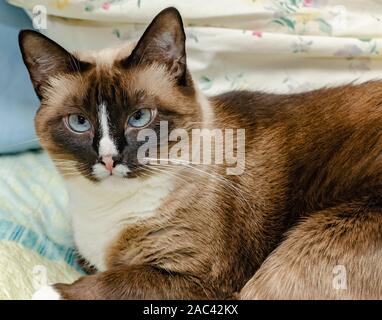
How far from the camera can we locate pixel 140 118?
147 cm

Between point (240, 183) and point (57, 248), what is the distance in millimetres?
559

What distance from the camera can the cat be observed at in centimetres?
143

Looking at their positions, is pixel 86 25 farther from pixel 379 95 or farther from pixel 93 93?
pixel 379 95

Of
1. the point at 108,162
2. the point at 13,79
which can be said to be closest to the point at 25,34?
the point at 108,162

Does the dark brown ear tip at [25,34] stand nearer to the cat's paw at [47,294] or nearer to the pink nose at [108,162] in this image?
the pink nose at [108,162]

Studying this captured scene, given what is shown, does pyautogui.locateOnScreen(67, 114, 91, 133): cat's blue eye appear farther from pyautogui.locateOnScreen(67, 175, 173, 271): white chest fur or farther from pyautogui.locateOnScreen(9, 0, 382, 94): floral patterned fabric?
pyautogui.locateOnScreen(9, 0, 382, 94): floral patterned fabric

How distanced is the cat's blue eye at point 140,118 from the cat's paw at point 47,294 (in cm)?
42

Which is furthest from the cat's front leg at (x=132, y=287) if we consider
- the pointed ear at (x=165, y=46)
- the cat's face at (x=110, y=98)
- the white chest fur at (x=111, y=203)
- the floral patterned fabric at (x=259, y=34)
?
the floral patterned fabric at (x=259, y=34)

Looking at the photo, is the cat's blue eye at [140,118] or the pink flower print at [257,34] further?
the pink flower print at [257,34]

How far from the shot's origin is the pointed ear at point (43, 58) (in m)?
1.47

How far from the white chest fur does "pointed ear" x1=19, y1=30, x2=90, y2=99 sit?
0.87 ft

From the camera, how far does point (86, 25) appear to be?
2.04 metres

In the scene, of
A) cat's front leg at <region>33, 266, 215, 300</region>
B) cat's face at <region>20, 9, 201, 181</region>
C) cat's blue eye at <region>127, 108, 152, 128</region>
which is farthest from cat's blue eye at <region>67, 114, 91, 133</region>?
cat's front leg at <region>33, 266, 215, 300</region>

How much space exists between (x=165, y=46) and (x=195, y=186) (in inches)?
13.7
